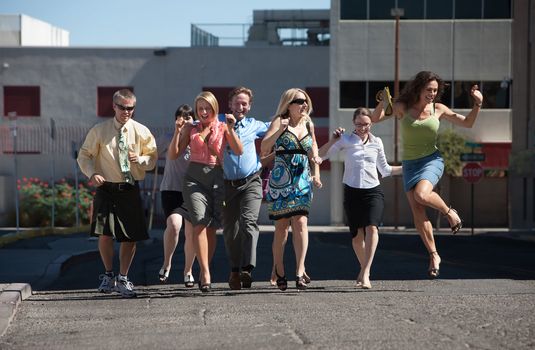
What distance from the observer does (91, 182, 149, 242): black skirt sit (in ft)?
34.2

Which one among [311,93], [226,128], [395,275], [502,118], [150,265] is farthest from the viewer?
[311,93]

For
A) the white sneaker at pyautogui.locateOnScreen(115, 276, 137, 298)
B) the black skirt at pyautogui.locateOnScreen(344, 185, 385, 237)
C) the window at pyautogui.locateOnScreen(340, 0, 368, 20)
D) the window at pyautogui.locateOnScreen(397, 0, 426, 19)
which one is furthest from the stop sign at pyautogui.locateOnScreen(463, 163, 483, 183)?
the white sneaker at pyautogui.locateOnScreen(115, 276, 137, 298)

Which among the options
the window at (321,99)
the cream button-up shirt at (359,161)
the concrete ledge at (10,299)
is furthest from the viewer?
the window at (321,99)

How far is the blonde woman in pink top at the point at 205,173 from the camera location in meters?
10.4

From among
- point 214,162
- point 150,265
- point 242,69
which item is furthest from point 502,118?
point 214,162

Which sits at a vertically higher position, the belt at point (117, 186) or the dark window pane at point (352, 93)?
the dark window pane at point (352, 93)

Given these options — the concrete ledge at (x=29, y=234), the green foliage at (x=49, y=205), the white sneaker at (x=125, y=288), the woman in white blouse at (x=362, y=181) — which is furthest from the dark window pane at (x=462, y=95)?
the white sneaker at (x=125, y=288)

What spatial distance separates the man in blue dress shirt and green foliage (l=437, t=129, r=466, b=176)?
1384 inches

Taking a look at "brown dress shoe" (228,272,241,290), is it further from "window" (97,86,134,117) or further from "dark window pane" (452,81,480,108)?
"window" (97,86,134,117)

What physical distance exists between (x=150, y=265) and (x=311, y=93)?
35316 mm

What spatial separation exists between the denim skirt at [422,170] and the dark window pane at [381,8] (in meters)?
36.9

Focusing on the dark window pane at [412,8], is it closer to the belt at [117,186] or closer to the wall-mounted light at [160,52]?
the wall-mounted light at [160,52]

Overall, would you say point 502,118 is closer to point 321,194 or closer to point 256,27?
point 321,194

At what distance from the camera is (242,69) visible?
165 ft
